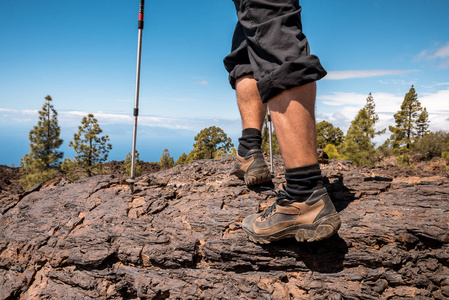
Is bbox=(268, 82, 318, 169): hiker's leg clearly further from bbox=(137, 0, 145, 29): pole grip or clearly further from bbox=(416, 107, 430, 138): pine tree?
bbox=(416, 107, 430, 138): pine tree

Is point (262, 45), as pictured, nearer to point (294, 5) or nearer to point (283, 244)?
point (294, 5)

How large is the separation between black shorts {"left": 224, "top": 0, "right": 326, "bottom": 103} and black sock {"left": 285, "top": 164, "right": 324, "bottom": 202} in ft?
2.35

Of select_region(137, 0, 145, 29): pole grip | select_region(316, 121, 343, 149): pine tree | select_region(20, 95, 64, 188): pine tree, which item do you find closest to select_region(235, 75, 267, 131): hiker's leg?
select_region(137, 0, 145, 29): pole grip

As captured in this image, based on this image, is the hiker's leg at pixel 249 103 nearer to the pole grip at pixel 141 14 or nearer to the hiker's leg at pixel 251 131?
the hiker's leg at pixel 251 131

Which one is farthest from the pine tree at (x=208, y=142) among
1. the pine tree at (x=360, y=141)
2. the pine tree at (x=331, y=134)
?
the pine tree at (x=331, y=134)

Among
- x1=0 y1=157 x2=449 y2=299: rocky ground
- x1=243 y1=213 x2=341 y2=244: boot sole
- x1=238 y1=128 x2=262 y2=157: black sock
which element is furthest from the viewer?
x1=238 y1=128 x2=262 y2=157: black sock

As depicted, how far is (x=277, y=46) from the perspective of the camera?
7.91 feet

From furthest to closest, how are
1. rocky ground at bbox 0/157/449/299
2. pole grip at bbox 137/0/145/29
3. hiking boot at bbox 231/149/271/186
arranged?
1. pole grip at bbox 137/0/145/29
2. hiking boot at bbox 231/149/271/186
3. rocky ground at bbox 0/157/449/299

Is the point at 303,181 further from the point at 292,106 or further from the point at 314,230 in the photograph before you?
the point at 292,106

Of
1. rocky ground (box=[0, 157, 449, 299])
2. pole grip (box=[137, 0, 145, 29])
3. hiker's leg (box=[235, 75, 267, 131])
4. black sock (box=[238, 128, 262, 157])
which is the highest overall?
pole grip (box=[137, 0, 145, 29])

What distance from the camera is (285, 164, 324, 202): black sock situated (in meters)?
2.43

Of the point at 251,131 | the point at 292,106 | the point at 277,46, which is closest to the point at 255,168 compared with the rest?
the point at 251,131

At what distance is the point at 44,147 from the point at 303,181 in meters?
27.7

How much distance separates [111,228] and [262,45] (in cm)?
285
